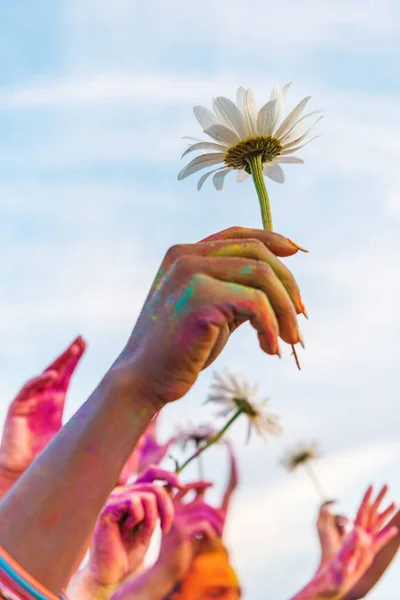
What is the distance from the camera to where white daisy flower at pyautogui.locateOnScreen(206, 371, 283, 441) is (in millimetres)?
7352

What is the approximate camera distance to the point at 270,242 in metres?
1.76

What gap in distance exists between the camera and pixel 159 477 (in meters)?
4.99

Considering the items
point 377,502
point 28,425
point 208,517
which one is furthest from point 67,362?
point 377,502

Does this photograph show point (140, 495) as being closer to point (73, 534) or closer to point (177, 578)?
point (177, 578)

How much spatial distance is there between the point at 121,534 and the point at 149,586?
959mm

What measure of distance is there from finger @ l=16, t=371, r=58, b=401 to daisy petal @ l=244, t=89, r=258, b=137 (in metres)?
1.54

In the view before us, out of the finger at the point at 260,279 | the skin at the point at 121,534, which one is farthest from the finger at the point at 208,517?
the finger at the point at 260,279

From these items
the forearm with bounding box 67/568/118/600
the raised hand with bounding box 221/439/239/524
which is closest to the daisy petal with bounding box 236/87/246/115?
the forearm with bounding box 67/568/118/600

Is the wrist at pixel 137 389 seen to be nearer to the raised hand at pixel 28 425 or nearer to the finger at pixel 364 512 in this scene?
the raised hand at pixel 28 425

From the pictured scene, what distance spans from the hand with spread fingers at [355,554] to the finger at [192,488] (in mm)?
1601

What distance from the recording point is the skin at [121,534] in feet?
14.7

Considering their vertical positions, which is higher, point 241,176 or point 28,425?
point 241,176

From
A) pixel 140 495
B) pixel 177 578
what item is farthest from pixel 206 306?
pixel 177 578

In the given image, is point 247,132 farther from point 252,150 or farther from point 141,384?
point 141,384
